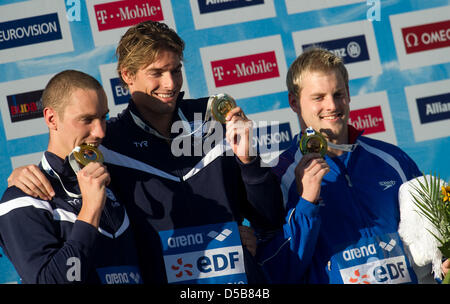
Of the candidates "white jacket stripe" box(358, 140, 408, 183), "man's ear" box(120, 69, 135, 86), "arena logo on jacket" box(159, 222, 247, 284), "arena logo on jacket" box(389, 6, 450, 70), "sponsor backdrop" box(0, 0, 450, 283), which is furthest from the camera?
"arena logo on jacket" box(389, 6, 450, 70)

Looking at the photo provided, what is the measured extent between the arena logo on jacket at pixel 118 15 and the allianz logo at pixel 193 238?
2.09m

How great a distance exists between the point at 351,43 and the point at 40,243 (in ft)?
9.53

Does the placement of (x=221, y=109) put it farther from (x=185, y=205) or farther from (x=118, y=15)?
(x=118, y=15)

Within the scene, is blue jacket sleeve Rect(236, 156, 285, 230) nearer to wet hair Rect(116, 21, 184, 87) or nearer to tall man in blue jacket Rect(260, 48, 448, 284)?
tall man in blue jacket Rect(260, 48, 448, 284)

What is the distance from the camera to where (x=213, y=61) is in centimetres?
407

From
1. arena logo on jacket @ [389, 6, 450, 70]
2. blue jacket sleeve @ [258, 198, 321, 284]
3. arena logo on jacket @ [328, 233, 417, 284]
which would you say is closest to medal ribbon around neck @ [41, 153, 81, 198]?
blue jacket sleeve @ [258, 198, 321, 284]

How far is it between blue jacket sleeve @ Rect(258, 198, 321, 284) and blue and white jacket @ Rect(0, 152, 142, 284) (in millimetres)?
596

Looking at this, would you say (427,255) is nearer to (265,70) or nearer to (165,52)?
(165,52)

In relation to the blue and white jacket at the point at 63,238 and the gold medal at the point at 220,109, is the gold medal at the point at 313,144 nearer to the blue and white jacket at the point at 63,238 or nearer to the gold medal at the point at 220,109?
the gold medal at the point at 220,109

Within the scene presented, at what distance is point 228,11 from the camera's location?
13.5 ft

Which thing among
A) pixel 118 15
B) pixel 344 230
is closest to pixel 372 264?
pixel 344 230

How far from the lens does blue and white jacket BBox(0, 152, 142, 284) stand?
1964 millimetres

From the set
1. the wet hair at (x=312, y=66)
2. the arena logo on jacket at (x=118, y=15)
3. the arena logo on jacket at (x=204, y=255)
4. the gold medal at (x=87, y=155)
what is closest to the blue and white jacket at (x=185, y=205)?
the arena logo on jacket at (x=204, y=255)
